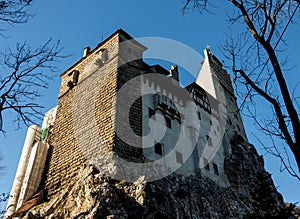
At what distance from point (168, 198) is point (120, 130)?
3492 millimetres

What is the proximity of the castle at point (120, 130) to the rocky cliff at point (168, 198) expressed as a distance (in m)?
0.64

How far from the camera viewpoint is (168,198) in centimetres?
1105

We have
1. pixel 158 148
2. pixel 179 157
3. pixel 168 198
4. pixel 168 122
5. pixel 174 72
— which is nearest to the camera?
pixel 168 198

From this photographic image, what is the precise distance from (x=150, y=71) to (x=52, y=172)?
7.56 metres

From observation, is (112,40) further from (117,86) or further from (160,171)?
(160,171)

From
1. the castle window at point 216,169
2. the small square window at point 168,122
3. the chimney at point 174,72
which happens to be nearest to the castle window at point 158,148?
the small square window at point 168,122

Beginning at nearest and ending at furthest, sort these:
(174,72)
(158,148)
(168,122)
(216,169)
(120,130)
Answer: (120,130) → (158,148) → (168,122) → (216,169) → (174,72)

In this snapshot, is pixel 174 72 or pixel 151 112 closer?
pixel 151 112

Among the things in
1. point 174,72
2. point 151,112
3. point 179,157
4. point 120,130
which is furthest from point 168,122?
point 174,72

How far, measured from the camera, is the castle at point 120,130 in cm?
1239

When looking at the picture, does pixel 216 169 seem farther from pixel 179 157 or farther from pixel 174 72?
pixel 174 72

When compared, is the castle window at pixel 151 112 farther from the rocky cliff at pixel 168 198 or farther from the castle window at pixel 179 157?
the rocky cliff at pixel 168 198

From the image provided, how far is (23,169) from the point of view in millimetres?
16328

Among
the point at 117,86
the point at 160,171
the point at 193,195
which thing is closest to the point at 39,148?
the point at 117,86
